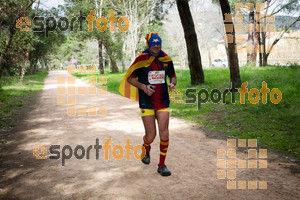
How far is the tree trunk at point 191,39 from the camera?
1324cm

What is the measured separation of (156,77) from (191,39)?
9789 millimetres

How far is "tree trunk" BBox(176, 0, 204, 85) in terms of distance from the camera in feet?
43.5

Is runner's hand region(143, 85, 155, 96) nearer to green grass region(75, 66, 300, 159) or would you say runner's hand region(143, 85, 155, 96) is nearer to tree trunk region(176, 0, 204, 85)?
green grass region(75, 66, 300, 159)

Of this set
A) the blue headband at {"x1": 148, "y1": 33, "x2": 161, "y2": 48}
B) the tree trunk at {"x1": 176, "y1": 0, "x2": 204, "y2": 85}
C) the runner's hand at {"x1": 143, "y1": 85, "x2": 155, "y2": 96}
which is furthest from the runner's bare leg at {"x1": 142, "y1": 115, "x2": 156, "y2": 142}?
the tree trunk at {"x1": 176, "y1": 0, "x2": 204, "y2": 85}

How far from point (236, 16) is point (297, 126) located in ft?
68.4

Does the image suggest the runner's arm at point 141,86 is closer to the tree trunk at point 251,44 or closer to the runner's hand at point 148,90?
the runner's hand at point 148,90

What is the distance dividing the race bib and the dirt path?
5.13ft

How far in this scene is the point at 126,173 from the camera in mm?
4629

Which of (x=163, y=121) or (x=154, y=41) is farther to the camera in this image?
(x=163, y=121)

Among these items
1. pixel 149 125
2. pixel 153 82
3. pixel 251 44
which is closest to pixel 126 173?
pixel 149 125

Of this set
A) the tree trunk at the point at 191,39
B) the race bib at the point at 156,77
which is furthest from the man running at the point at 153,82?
the tree trunk at the point at 191,39

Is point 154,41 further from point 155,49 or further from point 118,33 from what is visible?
point 118,33

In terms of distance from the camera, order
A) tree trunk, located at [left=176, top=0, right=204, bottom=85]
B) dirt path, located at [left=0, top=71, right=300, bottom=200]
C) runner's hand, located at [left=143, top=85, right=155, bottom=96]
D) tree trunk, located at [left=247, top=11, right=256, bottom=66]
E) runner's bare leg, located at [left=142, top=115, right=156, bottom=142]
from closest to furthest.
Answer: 1. dirt path, located at [left=0, top=71, right=300, bottom=200]
2. runner's hand, located at [left=143, top=85, right=155, bottom=96]
3. runner's bare leg, located at [left=142, top=115, right=156, bottom=142]
4. tree trunk, located at [left=176, top=0, right=204, bottom=85]
5. tree trunk, located at [left=247, top=11, right=256, bottom=66]

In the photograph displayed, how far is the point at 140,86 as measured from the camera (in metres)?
4.34
